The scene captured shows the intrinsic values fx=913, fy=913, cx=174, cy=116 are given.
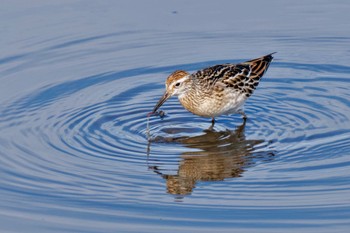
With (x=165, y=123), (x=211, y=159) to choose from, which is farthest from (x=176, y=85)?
(x=211, y=159)

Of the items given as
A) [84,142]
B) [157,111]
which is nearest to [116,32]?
[157,111]

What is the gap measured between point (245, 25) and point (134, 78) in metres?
2.45

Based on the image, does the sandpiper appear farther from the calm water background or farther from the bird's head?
the calm water background

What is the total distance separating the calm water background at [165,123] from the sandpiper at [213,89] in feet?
0.81

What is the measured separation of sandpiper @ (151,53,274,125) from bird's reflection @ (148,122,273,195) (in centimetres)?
36

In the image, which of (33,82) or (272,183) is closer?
(272,183)

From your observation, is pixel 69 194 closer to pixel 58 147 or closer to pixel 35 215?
pixel 35 215

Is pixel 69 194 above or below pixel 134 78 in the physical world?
below

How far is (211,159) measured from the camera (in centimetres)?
1086

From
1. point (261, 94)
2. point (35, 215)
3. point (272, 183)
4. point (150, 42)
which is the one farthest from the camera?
point (150, 42)

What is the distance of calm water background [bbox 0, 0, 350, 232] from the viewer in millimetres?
9234

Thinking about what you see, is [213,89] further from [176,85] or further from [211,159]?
[211,159]

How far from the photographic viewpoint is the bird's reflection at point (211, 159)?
402 inches

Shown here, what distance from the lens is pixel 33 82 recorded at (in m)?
13.3
